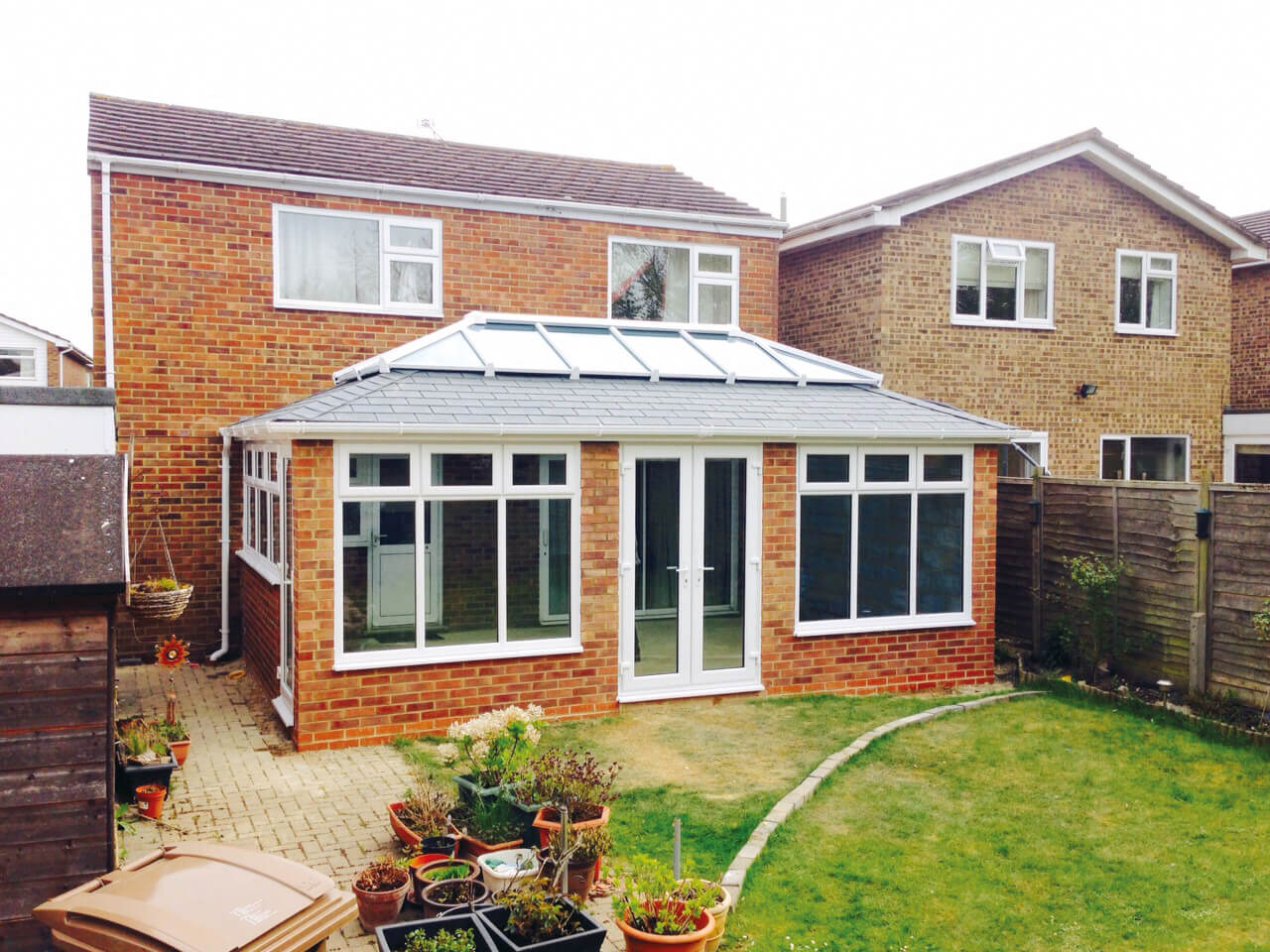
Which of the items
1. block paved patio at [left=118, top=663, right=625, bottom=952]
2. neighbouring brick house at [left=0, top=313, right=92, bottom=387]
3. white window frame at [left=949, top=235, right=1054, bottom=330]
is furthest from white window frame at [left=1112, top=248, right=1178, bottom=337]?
neighbouring brick house at [left=0, top=313, right=92, bottom=387]

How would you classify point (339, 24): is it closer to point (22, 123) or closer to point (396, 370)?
point (396, 370)

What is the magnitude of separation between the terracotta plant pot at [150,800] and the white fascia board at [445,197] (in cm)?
754

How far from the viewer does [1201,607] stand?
9422mm

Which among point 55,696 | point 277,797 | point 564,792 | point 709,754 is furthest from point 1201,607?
point 55,696

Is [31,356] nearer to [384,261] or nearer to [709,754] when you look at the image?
[384,261]

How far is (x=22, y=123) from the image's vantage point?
2725 centimetres

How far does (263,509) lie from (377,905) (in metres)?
6.02

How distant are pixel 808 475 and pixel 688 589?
1.68 metres

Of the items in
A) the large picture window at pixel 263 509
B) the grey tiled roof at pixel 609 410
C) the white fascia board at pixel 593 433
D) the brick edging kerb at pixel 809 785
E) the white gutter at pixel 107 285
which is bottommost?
the brick edging kerb at pixel 809 785

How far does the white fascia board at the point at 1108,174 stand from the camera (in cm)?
1416

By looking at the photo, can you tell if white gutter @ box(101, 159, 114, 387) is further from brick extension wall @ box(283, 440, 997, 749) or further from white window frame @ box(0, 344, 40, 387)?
white window frame @ box(0, 344, 40, 387)

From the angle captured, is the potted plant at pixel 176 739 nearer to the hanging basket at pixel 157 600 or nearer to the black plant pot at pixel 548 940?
the hanging basket at pixel 157 600

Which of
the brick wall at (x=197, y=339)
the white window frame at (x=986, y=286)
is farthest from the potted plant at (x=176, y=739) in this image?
the white window frame at (x=986, y=286)

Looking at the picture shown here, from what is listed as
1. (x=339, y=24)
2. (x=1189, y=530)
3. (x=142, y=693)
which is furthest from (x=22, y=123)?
(x=1189, y=530)
